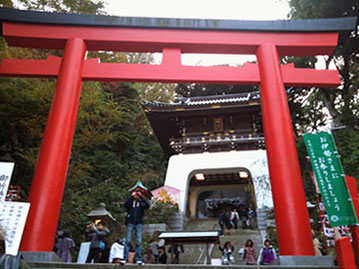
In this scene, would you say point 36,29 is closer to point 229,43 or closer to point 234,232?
point 229,43

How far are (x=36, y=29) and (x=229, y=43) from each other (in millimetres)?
4143

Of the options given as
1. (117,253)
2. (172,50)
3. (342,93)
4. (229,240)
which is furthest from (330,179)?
(342,93)

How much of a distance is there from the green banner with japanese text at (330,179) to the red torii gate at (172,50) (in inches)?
56.7

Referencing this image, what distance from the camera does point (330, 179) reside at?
12.4 feet

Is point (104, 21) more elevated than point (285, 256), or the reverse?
point (104, 21)

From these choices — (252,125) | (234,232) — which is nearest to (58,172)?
(234,232)

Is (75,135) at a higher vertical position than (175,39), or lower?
higher

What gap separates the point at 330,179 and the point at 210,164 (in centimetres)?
1224

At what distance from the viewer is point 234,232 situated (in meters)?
12.9

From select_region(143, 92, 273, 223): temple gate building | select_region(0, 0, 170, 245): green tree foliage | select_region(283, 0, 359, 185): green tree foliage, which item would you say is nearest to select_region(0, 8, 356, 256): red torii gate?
select_region(0, 0, 170, 245): green tree foliage

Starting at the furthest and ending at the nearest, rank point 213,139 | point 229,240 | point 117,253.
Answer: point 213,139, point 229,240, point 117,253

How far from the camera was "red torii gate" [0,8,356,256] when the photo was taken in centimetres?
575

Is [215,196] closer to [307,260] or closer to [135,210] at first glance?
[135,210]

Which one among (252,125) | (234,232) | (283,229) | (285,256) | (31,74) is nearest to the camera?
(285,256)
